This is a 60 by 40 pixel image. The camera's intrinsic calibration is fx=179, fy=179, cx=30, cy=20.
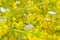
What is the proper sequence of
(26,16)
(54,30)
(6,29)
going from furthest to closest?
(26,16), (54,30), (6,29)

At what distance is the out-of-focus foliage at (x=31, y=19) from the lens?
100cm

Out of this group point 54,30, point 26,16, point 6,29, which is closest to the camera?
point 6,29

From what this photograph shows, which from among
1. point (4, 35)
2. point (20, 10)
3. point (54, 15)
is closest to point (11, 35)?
point (4, 35)

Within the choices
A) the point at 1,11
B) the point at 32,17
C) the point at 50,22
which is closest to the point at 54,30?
the point at 50,22

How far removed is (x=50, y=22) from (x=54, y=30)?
0.06 m

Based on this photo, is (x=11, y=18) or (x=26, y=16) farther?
(x=26, y=16)

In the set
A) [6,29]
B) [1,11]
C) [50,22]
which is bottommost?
[6,29]

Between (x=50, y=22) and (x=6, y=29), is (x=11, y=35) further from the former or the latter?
(x=50, y=22)

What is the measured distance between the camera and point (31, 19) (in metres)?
1.11

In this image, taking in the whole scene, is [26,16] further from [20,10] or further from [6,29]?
[6,29]

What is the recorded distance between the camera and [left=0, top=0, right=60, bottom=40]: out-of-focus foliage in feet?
3.27

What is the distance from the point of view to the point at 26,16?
1.20 meters

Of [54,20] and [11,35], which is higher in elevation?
[54,20]

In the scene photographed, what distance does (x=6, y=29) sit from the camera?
943 millimetres
